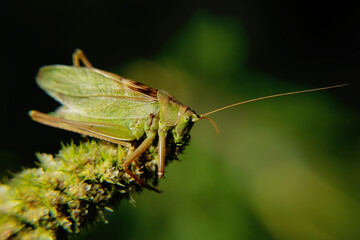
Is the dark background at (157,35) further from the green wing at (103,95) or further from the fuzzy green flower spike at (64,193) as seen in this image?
the fuzzy green flower spike at (64,193)

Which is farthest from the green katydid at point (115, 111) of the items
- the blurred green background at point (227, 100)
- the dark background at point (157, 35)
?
the dark background at point (157, 35)

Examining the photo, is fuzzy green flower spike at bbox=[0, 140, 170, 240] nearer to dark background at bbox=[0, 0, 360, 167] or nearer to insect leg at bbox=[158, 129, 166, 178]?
insect leg at bbox=[158, 129, 166, 178]

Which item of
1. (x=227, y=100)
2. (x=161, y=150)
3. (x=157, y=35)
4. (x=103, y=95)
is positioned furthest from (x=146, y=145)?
(x=157, y=35)

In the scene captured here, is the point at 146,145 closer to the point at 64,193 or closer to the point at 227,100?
the point at 64,193

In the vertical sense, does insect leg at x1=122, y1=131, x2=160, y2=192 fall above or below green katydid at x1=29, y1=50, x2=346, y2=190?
below

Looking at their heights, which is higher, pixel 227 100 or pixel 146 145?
pixel 227 100

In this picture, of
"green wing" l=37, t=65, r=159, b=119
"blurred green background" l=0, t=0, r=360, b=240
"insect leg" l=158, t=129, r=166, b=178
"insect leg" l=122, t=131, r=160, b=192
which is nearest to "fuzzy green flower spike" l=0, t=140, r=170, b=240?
"insect leg" l=122, t=131, r=160, b=192

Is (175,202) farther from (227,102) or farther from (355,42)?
(355,42)

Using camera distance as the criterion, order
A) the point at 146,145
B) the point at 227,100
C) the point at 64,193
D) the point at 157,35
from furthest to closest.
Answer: the point at 157,35 < the point at 227,100 < the point at 146,145 < the point at 64,193
